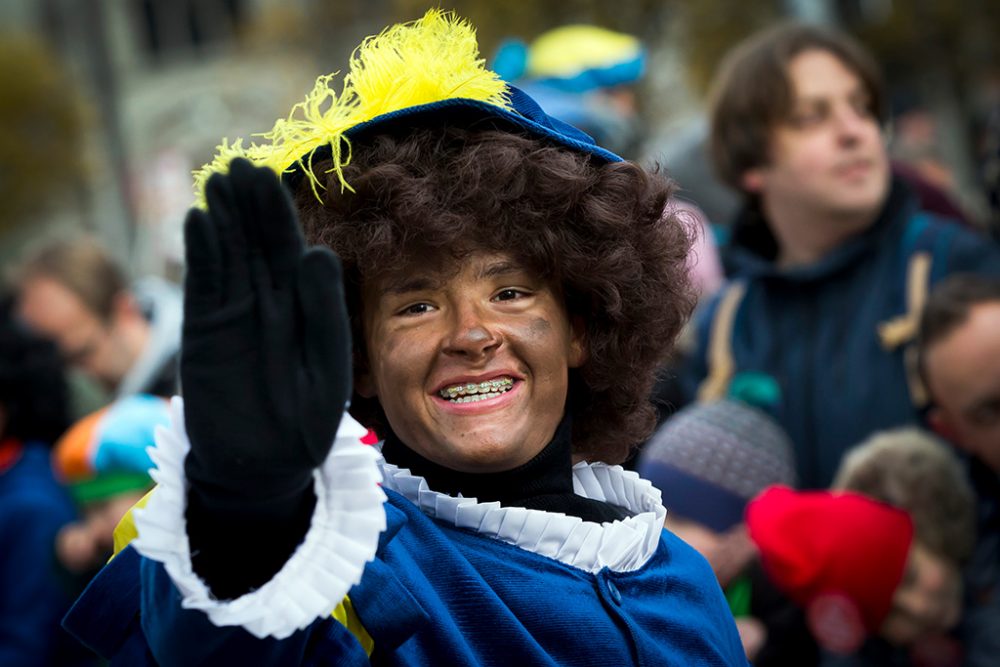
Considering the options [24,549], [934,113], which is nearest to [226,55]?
[934,113]

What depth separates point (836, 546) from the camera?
3.09 m

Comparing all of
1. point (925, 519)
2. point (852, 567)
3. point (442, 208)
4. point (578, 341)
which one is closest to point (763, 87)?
point (925, 519)

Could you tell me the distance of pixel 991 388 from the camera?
3.16 metres

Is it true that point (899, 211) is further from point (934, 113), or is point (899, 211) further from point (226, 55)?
point (226, 55)

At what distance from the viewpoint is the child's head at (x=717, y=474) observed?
325 centimetres

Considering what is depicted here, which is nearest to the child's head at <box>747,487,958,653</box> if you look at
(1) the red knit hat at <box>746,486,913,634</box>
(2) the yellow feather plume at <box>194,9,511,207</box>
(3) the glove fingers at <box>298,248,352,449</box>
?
(1) the red knit hat at <box>746,486,913,634</box>

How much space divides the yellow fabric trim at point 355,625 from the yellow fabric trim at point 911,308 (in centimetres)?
210

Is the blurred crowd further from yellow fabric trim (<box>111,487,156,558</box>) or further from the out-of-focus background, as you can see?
the out-of-focus background

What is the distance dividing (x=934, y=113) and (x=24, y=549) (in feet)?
46.9

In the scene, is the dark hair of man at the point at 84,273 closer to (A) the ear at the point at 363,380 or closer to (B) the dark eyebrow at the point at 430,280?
(A) the ear at the point at 363,380

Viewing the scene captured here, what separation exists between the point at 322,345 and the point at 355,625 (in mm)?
446

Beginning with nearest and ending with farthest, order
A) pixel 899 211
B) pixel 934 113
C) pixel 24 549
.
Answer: pixel 899 211, pixel 24 549, pixel 934 113

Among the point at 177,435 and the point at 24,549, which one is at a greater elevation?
the point at 177,435

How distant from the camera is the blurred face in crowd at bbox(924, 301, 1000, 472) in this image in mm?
3160
